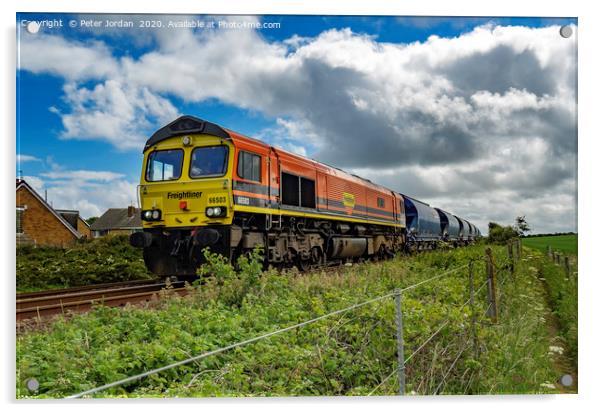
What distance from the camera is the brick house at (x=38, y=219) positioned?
5559mm

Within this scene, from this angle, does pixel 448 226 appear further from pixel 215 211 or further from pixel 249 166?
pixel 215 211

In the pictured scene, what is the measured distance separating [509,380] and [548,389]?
0.36 m

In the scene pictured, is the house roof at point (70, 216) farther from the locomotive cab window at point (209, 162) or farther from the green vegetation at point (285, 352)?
the locomotive cab window at point (209, 162)

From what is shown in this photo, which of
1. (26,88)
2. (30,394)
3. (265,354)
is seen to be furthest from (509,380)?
(26,88)

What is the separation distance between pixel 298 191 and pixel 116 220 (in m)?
5.27

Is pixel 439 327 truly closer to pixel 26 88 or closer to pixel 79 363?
pixel 79 363

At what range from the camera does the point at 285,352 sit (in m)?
5.36

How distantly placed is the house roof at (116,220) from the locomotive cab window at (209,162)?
1.40 meters

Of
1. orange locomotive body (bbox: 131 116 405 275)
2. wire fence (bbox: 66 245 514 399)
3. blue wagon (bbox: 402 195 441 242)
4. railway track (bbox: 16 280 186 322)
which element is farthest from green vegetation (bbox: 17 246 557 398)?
blue wagon (bbox: 402 195 441 242)

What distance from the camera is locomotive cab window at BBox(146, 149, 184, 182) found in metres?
10.9

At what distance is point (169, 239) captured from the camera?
1052cm

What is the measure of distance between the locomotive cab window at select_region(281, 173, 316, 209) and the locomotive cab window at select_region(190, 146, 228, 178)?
2.21m

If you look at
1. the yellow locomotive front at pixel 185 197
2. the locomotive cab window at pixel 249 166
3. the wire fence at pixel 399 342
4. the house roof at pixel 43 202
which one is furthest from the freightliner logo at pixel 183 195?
the wire fence at pixel 399 342

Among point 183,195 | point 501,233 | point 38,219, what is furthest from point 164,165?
point 501,233
